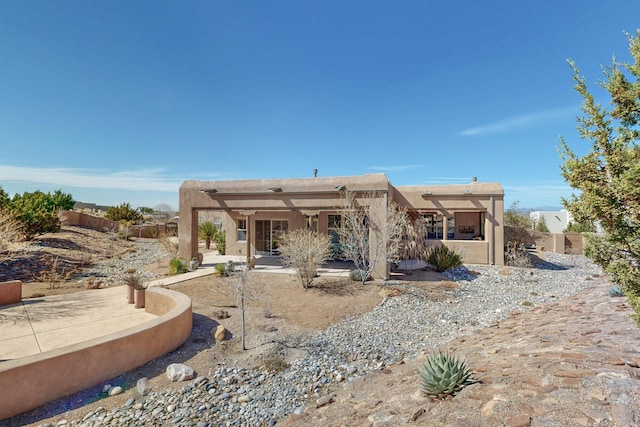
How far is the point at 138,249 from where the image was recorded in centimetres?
2425

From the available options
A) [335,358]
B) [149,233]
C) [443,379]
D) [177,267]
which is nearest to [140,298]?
[177,267]

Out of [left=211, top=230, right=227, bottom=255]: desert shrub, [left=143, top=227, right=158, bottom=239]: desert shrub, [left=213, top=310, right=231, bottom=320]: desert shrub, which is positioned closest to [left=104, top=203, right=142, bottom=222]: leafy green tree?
[left=143, top=227, right=158, bottom=239]: desert shrub

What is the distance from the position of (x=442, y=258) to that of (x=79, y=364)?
1618cm

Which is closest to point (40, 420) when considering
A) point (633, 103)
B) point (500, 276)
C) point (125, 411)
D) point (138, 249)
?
point (125, 411)

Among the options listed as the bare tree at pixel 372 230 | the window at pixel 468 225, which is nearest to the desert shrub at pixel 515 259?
the window at pixel 468 225

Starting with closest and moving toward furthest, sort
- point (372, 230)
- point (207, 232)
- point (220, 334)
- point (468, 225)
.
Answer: point (220, 334) < point (372, 230) < point (468, 225) < point (207, 232)

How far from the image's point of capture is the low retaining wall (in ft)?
16.1

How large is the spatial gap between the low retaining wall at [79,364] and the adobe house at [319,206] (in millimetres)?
9152

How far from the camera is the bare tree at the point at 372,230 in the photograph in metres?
13.7

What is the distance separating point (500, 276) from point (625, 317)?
9.58m

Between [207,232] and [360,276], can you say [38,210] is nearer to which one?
[207,232]

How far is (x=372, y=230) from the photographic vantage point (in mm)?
14234

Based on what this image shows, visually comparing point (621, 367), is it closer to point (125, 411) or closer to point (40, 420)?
point (125, 411)

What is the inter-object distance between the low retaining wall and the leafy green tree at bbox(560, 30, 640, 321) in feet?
28.1
